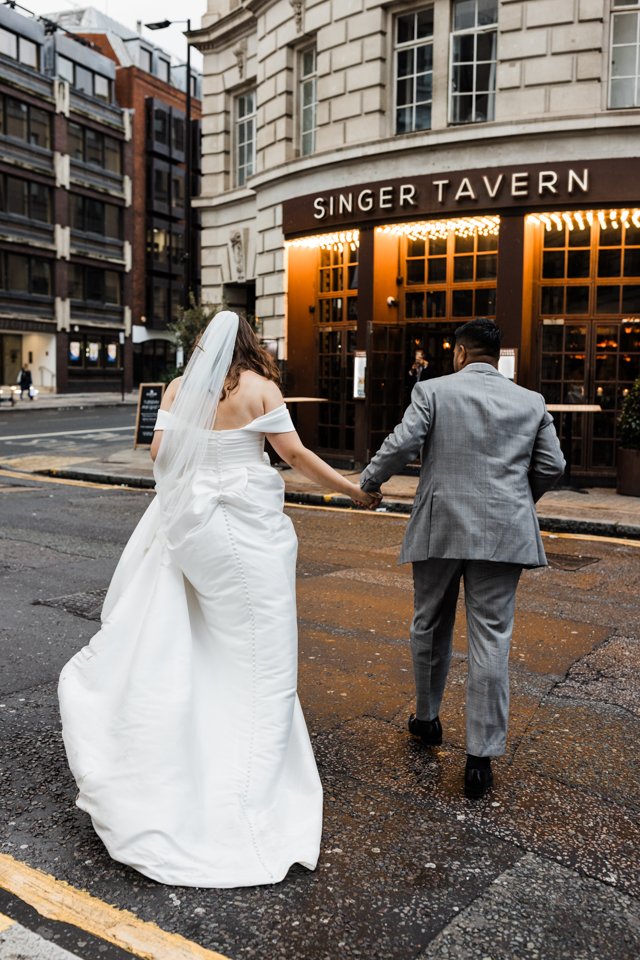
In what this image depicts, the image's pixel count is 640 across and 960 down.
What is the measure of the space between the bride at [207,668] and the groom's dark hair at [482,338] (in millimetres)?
882

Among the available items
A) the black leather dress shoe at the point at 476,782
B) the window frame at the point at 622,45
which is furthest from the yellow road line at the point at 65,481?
the black leather dress shoe at the point at 476,782

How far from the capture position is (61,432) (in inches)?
968

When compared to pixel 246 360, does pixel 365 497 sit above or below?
below

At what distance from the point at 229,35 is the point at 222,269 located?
16.5ft

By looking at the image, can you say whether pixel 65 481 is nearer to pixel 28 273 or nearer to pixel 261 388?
pixel 261 388

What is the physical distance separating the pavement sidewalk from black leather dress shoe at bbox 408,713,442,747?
6.94m

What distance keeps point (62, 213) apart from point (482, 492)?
5119cm

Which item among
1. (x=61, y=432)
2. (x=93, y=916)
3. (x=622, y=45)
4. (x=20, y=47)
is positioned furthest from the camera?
(x=20, y=47)

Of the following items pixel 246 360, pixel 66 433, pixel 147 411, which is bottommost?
pixel 66 433

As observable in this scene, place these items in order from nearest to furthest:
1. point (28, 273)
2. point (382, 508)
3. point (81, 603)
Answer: point (81, 603)
point (382, 508)
point (28, 273)

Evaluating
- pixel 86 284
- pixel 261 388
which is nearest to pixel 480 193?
pixel 261 388

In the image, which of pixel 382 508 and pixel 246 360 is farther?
pixel 382 508

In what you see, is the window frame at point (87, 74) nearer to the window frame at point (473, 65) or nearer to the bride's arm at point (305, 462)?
the window frame at point (473, 65)

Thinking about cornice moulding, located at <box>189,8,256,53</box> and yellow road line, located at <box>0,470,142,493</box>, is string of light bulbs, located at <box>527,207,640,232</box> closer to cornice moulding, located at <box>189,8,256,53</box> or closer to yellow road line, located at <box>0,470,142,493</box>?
yellow road line, located at <box>0,470,142,493</box>
